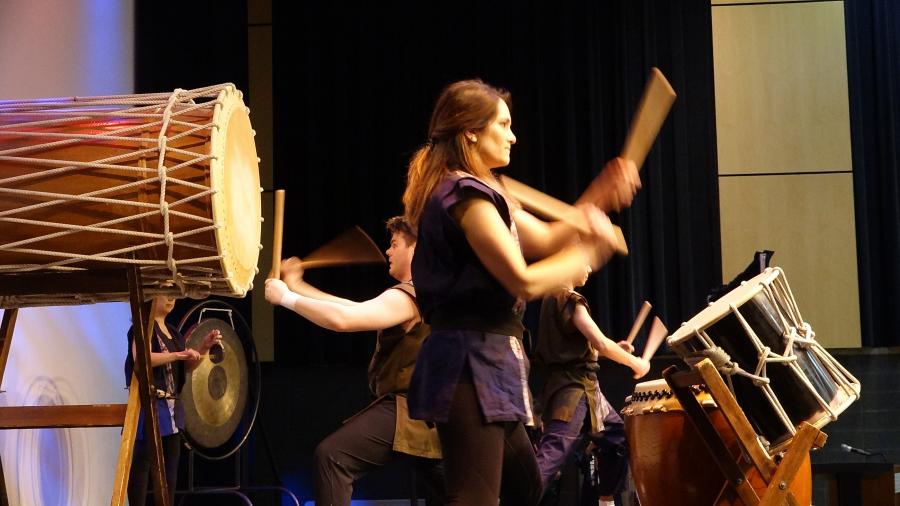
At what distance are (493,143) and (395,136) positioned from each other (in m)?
3.97

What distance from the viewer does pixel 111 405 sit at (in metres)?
2.42

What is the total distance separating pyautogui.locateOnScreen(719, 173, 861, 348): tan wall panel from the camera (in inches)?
235

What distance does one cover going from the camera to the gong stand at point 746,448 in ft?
9.27

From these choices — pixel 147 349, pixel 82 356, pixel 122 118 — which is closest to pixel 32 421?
pixel 147 349

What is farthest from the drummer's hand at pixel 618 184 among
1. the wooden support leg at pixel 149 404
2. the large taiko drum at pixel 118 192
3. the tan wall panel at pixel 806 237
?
the tan wall panel at pixel 806 237

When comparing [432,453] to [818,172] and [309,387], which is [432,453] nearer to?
[309,387]

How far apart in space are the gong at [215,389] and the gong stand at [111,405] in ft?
8.17

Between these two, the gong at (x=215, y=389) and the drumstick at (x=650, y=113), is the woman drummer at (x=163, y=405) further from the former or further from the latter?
the drumstick at (x=650, y=113)

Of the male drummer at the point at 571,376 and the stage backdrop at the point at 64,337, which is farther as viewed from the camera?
the male drummer at the point at 571,376

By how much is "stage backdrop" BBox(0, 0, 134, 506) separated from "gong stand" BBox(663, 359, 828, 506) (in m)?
2.20

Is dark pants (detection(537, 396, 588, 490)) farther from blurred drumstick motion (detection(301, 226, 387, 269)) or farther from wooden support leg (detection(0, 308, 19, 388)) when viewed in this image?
wooden support leg (detection(0, 308, 19, 388))

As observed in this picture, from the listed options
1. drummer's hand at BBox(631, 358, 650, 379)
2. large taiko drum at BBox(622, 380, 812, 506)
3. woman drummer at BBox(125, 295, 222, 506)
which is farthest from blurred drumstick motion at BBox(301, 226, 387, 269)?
large taiko drum at BBox(622, 380, 812, 506)

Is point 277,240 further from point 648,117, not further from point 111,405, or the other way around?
point 648,117

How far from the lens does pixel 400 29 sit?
607cm
